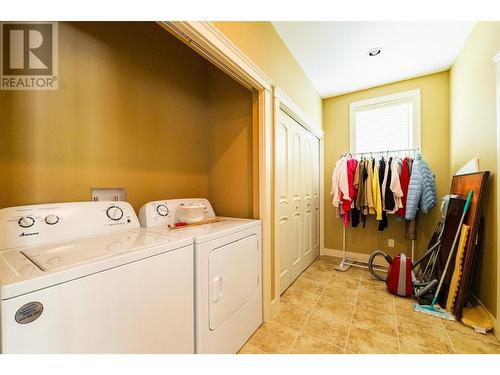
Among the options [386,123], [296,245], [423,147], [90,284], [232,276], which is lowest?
[296,245]

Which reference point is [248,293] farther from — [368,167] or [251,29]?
[368,167]

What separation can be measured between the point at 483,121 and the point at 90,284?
2922 mm

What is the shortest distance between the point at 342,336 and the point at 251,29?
2368mm

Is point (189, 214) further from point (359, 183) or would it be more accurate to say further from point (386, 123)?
point (386, 123)

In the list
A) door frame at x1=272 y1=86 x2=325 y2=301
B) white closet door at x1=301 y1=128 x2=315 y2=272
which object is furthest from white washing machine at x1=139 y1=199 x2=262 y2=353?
white closet door at x1=301 y1=128 x2=315 y2=272

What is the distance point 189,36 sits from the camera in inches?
44.6

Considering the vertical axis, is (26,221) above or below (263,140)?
below

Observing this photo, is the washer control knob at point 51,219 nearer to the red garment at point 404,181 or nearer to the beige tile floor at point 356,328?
the beige tile floor at point 356,328

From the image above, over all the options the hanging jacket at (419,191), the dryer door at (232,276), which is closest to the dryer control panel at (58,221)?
the dryer door at (232,276)

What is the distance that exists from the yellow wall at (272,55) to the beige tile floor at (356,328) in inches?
80.9

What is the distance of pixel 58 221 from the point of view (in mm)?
1009

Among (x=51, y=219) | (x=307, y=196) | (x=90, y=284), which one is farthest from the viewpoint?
(x=307, y=196)

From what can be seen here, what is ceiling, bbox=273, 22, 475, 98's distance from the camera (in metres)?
1.94

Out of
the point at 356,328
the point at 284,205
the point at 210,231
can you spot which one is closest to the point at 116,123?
the point at 210,231
